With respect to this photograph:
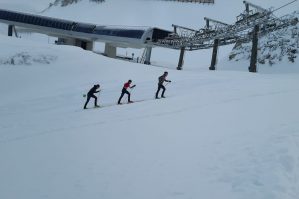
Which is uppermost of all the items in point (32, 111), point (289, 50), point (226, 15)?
point (226, 15)

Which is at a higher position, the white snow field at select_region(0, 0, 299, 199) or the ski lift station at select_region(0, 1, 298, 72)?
the ski lift station at select_region(0, 1, 298, 72)

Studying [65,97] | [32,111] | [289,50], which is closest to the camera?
[32,111]

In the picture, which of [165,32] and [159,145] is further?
[165,32]

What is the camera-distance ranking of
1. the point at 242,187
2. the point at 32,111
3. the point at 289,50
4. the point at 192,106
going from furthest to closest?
the point at 289,50, the point at 32,111, the point at 192,106, the point at 242,187

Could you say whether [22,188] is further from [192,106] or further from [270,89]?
[270,89]

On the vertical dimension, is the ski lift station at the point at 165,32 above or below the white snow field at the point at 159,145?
above

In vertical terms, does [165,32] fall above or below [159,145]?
above

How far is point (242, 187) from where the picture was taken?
7539 mm

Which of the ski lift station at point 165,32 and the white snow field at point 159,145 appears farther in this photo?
the ski lift station at point 165,32

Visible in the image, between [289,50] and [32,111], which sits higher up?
[289,50]

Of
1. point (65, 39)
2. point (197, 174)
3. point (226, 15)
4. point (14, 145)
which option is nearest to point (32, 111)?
point (14, 145)

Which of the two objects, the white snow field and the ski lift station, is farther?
the ski lift station

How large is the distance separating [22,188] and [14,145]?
4.83 meters

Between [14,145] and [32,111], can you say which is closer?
[14,145]
